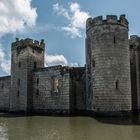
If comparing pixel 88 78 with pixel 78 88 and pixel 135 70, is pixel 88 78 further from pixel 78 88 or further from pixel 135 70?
pixel 135 70

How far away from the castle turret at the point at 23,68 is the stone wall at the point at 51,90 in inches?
32.7

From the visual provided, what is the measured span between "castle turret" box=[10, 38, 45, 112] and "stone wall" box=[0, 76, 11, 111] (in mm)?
2897

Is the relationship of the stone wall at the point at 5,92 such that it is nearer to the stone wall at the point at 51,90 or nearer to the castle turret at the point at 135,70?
the stone wall at the point at 51,90

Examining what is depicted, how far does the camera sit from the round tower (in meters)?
21.0

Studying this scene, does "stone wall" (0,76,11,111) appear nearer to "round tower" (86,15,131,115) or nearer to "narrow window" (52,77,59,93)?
"narrow window" (52,77,59,93)

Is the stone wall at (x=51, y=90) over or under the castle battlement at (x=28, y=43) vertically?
under

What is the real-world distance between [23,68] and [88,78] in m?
9.68

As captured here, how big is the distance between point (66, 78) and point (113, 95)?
672cm

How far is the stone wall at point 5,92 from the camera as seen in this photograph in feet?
113

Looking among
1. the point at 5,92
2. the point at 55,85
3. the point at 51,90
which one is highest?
the point at 55,85

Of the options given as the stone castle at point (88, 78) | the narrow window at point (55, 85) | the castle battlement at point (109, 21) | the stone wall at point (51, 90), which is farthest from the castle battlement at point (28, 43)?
the castle battlement at point (109, 21)

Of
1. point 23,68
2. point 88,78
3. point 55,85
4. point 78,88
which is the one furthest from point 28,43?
point 88,78

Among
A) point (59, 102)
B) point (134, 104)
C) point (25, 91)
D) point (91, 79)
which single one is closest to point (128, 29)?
point (91, 79)

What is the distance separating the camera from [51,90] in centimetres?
2783
